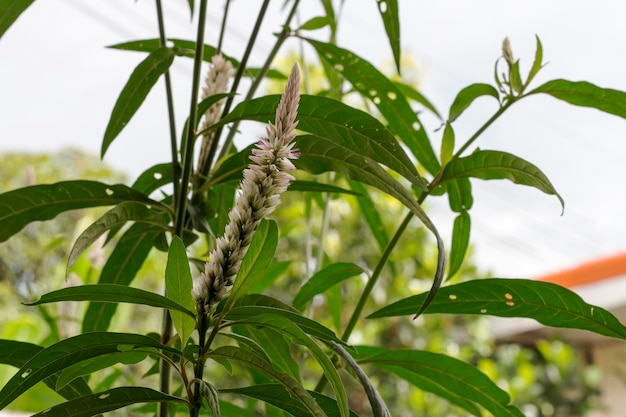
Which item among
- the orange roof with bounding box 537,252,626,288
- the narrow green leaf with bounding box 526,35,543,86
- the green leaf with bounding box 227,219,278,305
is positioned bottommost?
the green leaf with bounding box 227,219,278,305

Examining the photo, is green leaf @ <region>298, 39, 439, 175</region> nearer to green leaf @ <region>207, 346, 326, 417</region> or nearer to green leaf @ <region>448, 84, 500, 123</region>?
green leaf @ <region>448, 84, 500, 123</region>

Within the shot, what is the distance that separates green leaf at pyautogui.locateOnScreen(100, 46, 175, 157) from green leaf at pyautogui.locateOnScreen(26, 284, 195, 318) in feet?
0.50

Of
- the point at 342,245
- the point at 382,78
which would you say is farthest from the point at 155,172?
the point at 342,245

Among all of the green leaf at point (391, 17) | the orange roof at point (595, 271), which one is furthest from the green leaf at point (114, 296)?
the orange roof at point (595, 271)

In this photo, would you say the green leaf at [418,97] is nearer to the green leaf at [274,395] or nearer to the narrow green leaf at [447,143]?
the narrow green leaf at [447,143]

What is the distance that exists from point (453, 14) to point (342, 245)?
8.77 meters

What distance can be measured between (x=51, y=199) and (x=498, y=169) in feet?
0.86

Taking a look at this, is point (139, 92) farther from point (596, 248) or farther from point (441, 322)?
point (596, 248)

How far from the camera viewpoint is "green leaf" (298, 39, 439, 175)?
490 mm

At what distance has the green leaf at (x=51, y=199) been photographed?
413 millimetres

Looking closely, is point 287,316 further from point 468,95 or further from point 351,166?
point 468,95

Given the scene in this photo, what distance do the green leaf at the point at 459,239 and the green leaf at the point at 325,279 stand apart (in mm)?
70

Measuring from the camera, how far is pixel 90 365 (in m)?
0.33

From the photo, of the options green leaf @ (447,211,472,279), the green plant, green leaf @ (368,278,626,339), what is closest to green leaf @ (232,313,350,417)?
the green plant
